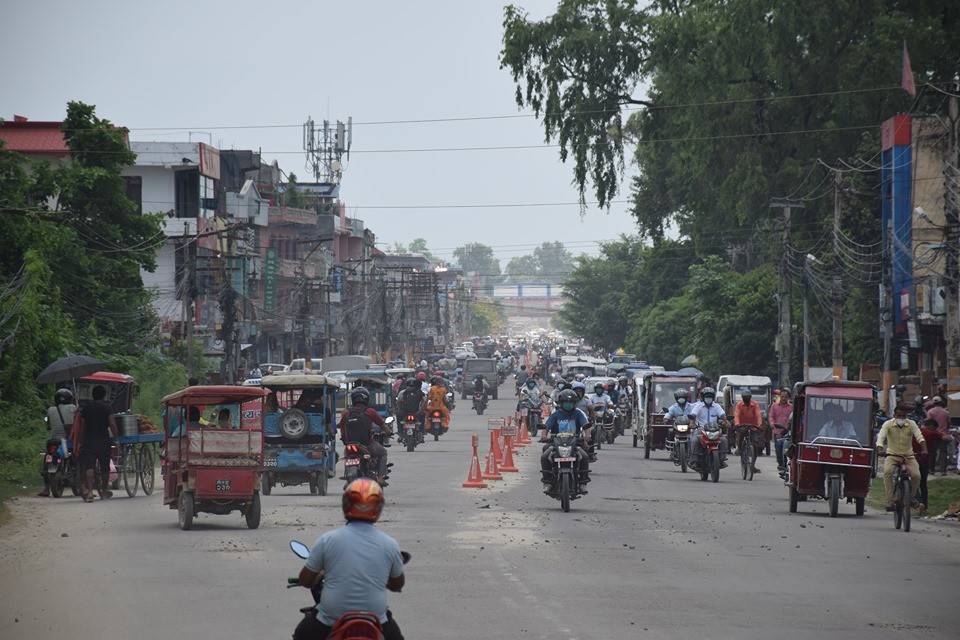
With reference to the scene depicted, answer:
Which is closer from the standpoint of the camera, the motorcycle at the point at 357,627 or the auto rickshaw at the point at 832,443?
the motorcycle at the point at 357,627

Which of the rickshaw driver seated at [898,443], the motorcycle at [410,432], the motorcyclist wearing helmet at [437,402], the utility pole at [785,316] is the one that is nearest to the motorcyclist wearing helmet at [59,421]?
the rickshaw driver seated at [898,443]

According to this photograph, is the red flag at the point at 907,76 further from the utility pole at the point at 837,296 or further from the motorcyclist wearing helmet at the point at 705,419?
the motorcyclist wearing helmet at the point at 705,419

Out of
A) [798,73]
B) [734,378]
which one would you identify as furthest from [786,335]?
[798,73]

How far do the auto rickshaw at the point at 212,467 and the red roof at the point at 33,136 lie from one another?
46793mm

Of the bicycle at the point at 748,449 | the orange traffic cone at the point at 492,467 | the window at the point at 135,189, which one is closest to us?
the orange traffic cone at the point at 492,467

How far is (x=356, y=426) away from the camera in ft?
69.5

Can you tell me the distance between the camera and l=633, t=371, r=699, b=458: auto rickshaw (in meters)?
36.2

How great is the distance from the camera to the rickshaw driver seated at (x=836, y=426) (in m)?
21.7

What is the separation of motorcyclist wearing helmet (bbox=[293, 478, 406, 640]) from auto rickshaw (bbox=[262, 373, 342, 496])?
16.0 meters

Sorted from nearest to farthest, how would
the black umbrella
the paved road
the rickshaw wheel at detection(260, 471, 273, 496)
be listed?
the paved road → the rickshaw wheel at detection(260, 471, 273, 496) → the black umbrella

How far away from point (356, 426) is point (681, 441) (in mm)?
11399

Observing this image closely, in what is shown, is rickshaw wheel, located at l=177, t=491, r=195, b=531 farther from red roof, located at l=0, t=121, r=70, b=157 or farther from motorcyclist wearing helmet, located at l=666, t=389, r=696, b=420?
red roof, located at l=0, t=121, r=70, b=157

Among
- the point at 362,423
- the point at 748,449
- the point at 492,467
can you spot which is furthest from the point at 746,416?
the point at 362,423

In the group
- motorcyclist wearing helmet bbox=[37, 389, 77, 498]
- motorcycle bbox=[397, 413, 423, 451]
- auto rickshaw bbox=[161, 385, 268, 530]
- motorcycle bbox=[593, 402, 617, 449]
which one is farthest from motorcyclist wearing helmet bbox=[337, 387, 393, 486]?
motorcycle bbox=[593, 402, 617, 449]
